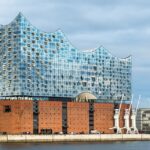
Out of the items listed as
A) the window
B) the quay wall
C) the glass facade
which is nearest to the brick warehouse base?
the window

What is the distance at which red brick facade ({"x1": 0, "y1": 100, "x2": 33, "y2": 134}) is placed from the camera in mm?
113812

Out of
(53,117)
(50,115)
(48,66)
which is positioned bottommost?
(53,117)

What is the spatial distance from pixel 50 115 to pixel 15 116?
7.29 meters

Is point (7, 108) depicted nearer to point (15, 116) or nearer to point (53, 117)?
point (15, 116)

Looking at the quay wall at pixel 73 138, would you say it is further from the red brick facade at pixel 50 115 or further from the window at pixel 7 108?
the window at pixel 7 108

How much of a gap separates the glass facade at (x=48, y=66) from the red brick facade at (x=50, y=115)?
347 centimetres

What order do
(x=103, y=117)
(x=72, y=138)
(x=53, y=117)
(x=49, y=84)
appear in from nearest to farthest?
1. (x=72, y=138)
2. (x=53, y=117)
3. (x=49, y=84)
4. (x=103, y=117)

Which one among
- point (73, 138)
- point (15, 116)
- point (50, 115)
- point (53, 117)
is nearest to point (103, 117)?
point (73, 138)

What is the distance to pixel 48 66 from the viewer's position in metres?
121

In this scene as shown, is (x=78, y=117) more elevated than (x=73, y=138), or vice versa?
(x=78, y=117)

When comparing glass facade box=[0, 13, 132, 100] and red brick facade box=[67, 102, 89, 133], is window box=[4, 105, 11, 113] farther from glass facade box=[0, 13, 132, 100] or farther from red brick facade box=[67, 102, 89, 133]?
red brick facade box=[67, 102, 89, 133]

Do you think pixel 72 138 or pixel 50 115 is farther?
pixel 50 115

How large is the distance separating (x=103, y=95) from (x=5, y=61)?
23.3 meters

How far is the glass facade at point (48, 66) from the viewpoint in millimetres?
118188
